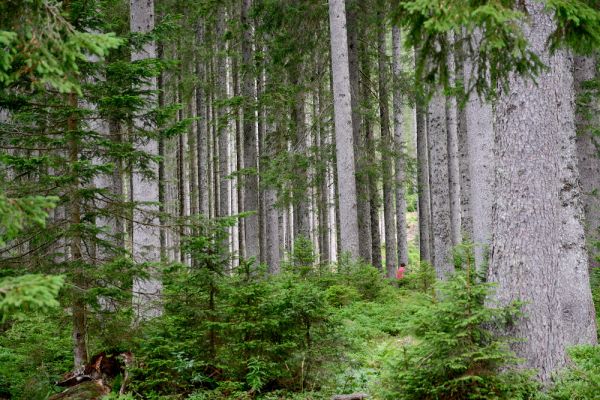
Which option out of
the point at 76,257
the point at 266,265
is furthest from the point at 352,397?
the point at 76,257

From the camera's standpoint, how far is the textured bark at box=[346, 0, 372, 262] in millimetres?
15742

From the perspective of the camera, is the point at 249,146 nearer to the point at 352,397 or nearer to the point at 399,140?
the point at 399,140

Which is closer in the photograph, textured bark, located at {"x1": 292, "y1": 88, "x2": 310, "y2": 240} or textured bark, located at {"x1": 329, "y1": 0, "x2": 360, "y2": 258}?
textured bark, located at {"x1": 329, "y1": 0, "x2": 360, "y2": 258}

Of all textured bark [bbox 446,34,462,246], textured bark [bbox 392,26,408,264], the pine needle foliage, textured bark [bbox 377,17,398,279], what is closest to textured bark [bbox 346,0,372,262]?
textured bark [bbox 377,17,398,279]

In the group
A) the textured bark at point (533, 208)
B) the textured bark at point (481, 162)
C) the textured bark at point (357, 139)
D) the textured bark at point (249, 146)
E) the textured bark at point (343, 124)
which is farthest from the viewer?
the textured bark at point (357, 139)

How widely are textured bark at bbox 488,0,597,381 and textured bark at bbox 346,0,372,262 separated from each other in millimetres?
9949

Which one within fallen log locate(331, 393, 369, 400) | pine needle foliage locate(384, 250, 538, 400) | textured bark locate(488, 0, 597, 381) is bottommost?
fallen log locate(331, 393, 369, 400)

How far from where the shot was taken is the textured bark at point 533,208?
5.32 metres

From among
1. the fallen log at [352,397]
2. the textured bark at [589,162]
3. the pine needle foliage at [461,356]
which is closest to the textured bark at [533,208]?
the pine needle foliage at [461,356]

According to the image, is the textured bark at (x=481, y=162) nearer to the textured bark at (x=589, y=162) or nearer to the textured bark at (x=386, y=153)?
the textured bark at (x=589, y=162)

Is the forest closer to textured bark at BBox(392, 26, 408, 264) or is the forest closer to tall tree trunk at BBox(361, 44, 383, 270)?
tall tree trunk at BBox(361, 44, 383, 270)

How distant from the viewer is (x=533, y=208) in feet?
17.6

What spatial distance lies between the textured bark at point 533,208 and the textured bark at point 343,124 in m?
6.87

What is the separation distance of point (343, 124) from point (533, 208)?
7.48 metres
